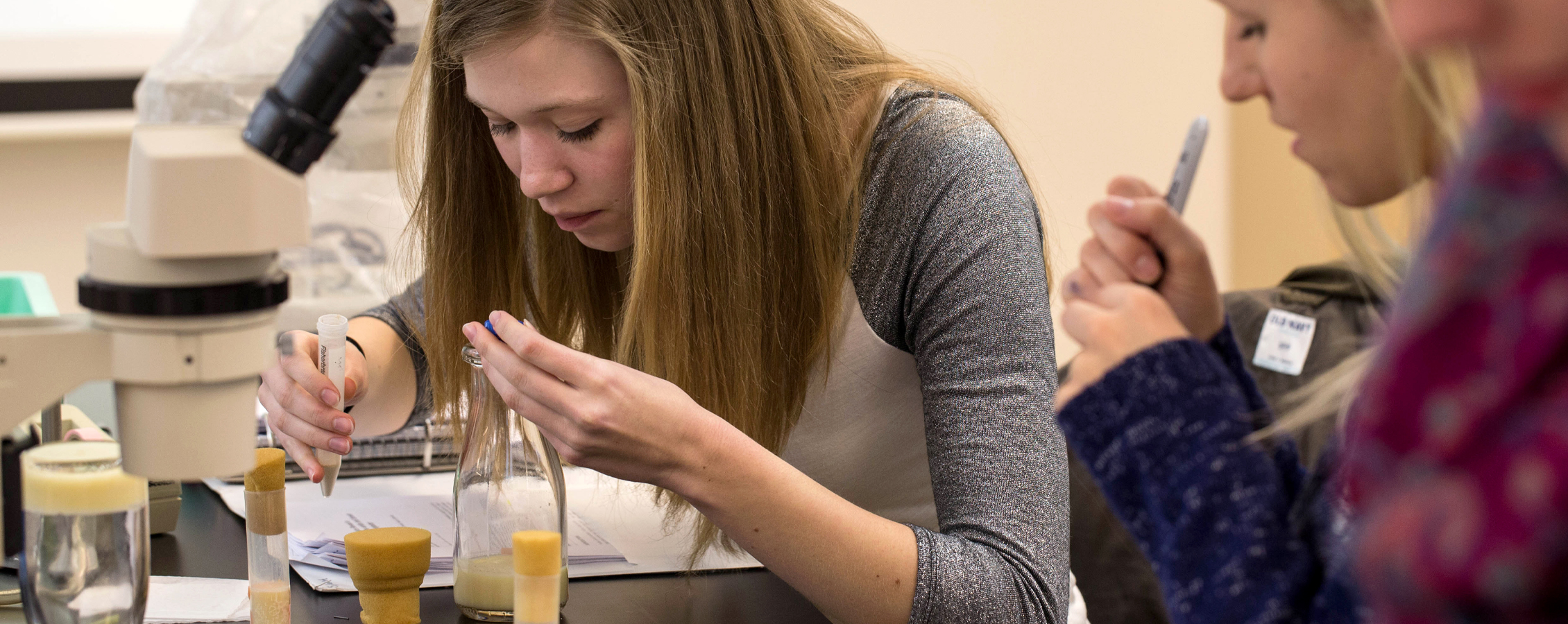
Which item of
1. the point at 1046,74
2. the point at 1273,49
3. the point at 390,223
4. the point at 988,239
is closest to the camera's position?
the point at 1273,49

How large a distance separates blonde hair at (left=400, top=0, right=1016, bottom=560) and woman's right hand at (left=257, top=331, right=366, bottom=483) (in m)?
0.14

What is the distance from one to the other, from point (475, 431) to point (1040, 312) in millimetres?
448

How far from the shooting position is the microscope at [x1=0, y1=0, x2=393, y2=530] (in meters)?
0.54

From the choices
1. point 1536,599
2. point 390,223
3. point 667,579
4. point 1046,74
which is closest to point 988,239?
point 667,579

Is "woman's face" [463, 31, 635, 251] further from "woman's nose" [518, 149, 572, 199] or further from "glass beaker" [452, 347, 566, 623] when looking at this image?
"glass beaker" [452, 347, 566, 623]

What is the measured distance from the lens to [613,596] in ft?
3.06

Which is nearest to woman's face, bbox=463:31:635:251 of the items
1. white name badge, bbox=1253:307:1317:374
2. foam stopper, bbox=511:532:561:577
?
foam stopper, bbox=511:532:561:577

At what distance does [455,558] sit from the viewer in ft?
2.90

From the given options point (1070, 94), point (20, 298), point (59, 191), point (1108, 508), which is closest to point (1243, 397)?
point (20, 298)

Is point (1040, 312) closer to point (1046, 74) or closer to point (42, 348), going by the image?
point (42, 348)

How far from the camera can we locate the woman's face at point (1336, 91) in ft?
1.61

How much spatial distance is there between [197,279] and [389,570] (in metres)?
0.33

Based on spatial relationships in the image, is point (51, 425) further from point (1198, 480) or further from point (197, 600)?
point (1198, 480)

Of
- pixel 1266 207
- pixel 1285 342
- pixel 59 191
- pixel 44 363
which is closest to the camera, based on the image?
pixel 44 363
